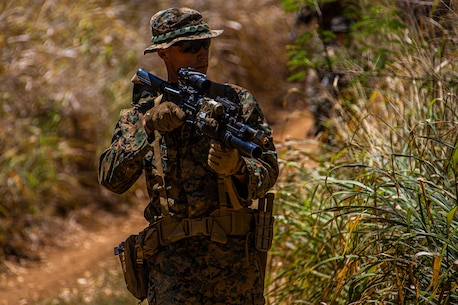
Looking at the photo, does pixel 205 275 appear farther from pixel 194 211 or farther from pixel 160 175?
pixel 160 175

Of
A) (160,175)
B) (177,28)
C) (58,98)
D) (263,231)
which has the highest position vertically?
(177,28)

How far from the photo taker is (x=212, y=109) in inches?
151

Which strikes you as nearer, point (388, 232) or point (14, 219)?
point (388, 232)

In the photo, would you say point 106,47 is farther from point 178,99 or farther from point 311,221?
point 178,99

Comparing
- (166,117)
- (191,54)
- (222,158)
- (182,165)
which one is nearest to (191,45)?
(191,54)

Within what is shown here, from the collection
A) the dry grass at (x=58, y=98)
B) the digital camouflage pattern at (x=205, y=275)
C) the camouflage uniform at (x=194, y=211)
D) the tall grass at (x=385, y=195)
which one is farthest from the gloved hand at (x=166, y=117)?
the dry grass at (x=58, y=98)

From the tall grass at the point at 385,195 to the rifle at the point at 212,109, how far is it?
2.77 ft

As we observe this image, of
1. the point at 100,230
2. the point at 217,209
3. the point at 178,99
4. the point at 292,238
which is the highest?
the point at 178,99

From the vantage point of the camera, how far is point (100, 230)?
32.5ft

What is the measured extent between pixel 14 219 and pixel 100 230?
106 cm

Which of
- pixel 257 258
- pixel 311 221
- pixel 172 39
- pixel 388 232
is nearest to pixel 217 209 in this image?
pixel 257 258

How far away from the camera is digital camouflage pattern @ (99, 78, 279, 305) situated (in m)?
4.15

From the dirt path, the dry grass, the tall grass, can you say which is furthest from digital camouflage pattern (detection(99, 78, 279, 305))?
the dry grass

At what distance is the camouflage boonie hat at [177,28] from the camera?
420cm
